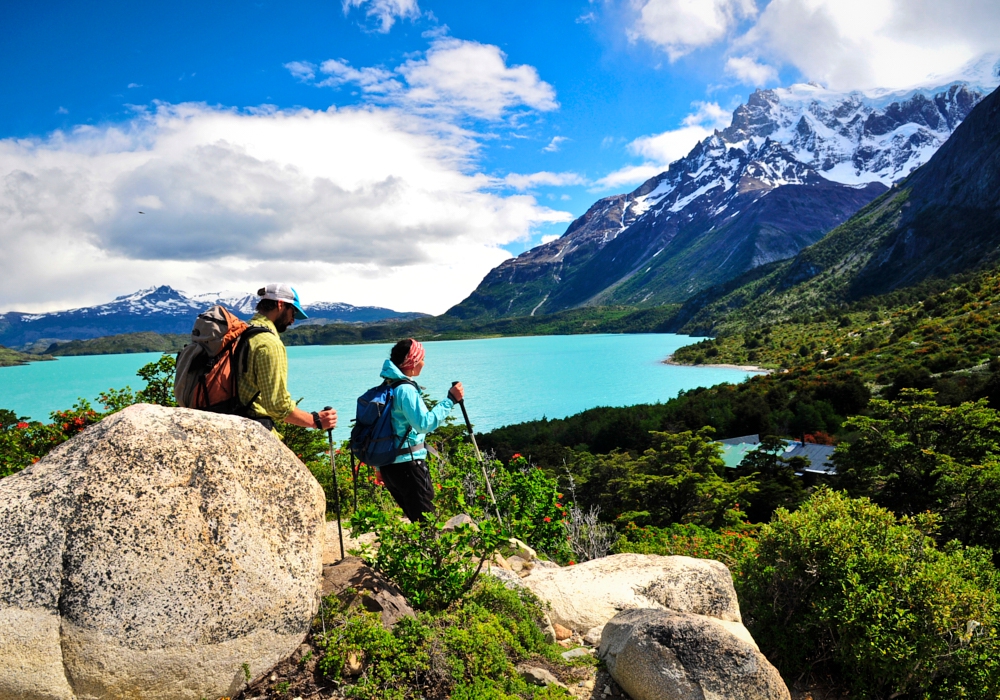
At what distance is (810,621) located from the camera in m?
6.45

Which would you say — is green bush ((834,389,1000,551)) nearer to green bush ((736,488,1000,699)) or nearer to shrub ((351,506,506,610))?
green bush ((736,488,1000,699))

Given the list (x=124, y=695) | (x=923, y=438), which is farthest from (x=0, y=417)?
(x=923, y=438)

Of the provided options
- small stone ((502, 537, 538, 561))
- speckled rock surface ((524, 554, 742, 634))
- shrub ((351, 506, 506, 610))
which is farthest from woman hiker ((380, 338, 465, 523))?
small stone ((502, 537, 538, 561))

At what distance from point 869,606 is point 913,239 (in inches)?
5788

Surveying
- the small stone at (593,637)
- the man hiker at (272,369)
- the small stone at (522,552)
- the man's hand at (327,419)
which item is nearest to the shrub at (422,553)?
the man's hand at (327,419)

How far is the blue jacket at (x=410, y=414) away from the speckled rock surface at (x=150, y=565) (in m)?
1.21

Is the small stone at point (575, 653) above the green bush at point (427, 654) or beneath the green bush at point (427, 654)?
beneath

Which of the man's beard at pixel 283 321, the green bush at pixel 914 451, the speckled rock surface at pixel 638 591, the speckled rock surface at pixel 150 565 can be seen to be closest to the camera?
the speckled rock surface at pixel 150 565

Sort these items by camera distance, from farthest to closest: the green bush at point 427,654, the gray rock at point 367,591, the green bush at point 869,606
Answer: the green bush at point 869,606
the gray rock at point 367,591
the green bush at point 427,654

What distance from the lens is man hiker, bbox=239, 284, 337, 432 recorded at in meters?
4.45

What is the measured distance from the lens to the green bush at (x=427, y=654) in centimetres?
414

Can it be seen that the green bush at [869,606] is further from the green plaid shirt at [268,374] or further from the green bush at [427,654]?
the green plaid shirt at [268,374]

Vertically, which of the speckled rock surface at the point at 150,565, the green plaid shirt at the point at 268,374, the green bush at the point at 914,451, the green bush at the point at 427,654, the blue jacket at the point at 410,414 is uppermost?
the green plaid shirt at the point at 268,374

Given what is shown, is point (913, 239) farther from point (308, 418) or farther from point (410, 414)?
point (308, 418)
